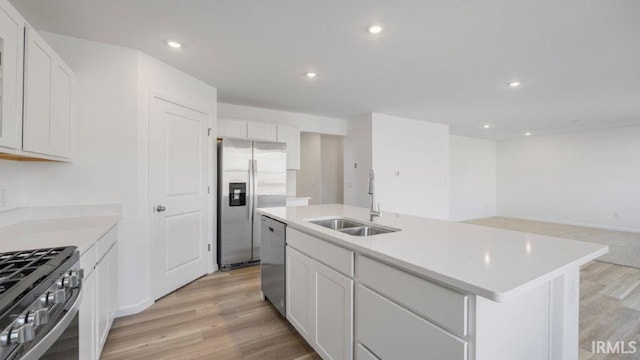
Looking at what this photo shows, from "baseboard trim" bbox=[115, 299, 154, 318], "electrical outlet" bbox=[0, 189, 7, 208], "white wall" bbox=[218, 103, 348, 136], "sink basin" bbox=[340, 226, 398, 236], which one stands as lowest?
"baseboard trim" bbox=[115, 299, 154, 318]

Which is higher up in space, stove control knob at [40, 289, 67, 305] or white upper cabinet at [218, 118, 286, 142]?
white upper cabinet at [218, 118, 286, 142]

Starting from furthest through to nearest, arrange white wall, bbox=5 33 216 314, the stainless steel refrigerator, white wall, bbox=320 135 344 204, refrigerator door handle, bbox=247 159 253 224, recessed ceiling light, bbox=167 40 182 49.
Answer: white wall, bbox=320 135 344 204
refrigerator door handle, bbox=247 159 253 224
the stainless steel refrigerator
recessed ceiling light, bbox=167 40 182 49
white wall, bbox=5 33 216 314

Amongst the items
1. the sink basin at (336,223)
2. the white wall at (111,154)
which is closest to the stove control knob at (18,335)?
the sink basin at (336,223)

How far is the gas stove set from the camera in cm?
77

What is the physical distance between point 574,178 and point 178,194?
8.72 metres

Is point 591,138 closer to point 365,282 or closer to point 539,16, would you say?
point 539,16

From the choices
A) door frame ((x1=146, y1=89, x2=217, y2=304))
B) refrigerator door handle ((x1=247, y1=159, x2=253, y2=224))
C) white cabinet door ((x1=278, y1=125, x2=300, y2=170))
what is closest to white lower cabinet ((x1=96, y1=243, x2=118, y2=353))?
door frame ((x1=146, y1=89, x2=217, y2=304))

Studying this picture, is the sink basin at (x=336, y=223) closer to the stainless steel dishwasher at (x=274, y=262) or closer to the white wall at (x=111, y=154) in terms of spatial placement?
the stainless steel dishwasher at (x=274, y=262)

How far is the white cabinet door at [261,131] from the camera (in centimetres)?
403

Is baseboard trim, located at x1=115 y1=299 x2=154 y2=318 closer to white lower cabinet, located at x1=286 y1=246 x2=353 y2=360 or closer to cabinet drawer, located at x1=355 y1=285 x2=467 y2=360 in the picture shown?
white lower cabinet, located at x1=286 y1=246 x2=353 y2=360

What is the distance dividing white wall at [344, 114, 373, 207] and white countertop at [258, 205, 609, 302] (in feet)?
10.3

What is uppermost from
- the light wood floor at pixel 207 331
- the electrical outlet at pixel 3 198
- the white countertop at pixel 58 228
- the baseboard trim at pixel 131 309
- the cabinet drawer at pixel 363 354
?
the electrical outlet at pixel 3 198

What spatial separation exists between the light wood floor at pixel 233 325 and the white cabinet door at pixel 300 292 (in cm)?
16

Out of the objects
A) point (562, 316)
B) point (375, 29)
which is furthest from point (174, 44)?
point (562, 316)
